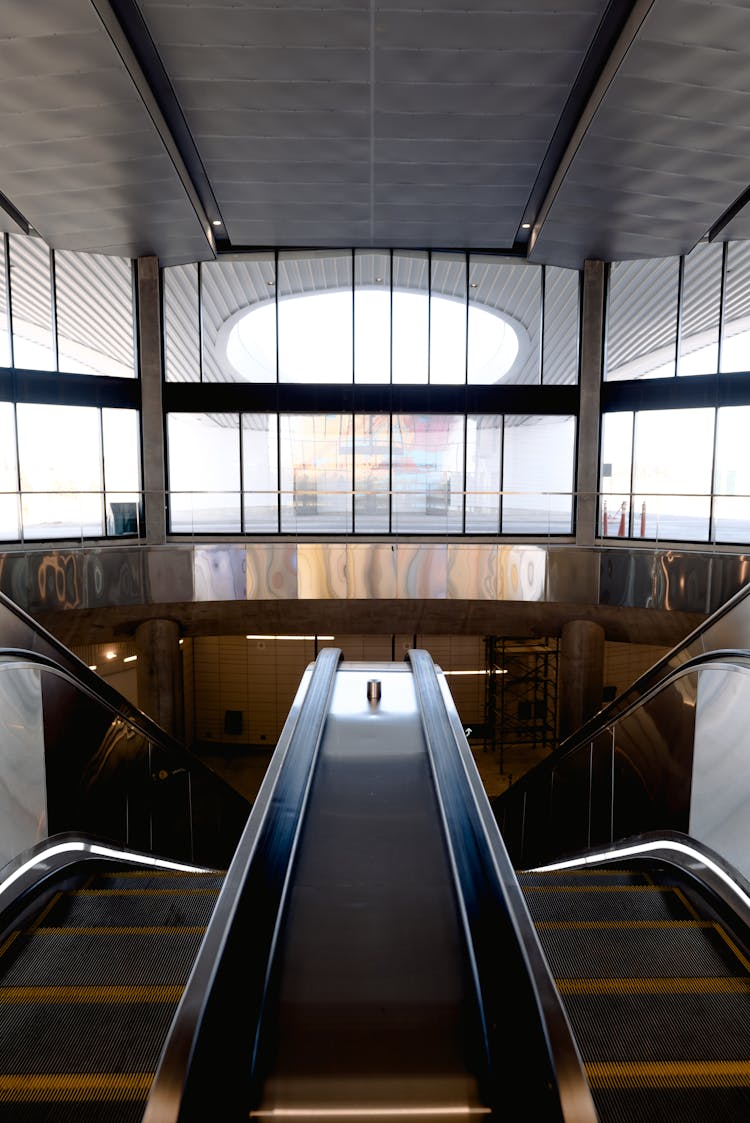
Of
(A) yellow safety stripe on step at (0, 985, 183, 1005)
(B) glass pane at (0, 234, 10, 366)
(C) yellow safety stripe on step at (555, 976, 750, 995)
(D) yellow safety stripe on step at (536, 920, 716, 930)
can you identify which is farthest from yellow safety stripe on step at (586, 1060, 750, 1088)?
(B) glass pane at (0, 234, 10, 366)

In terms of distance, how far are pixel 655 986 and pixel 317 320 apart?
50.9 ft

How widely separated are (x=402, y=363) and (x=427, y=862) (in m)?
14.6

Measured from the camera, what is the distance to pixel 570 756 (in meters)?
6.73

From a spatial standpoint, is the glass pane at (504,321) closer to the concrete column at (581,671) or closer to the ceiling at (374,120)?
the ceiling at (374,120)

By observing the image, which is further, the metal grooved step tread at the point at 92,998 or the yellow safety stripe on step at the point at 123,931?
the yellow safety stripe on step at the point at 123,931

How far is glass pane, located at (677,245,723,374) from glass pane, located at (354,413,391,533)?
7.10 m

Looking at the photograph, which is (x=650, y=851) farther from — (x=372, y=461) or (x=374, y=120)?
(x=372, y=461)

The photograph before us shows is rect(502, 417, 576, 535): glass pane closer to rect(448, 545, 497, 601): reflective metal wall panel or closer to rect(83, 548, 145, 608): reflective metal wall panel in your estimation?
rect(448, 545, 497, 601): reflective metal wall panel

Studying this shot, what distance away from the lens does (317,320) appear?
1606 centimetres

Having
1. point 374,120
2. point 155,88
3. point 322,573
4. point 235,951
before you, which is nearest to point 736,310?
point 374,120

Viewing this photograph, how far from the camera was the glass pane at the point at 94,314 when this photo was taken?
14922 millimetres

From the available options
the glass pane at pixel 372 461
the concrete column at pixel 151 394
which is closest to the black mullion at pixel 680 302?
the glass pane at pixel 372 461

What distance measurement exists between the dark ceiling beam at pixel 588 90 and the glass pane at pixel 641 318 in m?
3.89

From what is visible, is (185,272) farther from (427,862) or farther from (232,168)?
(427,862)
